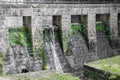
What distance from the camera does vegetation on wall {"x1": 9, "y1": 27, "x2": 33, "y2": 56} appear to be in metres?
14.0

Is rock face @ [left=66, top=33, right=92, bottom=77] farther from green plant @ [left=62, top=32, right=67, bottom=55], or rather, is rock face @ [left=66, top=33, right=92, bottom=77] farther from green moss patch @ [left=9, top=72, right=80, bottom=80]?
green moss patch @ [left=9, top=72, right=80, bottom=80]

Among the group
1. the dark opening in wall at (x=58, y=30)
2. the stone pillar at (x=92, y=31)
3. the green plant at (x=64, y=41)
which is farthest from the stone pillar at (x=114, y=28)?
the dark opening in wall at (x=58, y=30)

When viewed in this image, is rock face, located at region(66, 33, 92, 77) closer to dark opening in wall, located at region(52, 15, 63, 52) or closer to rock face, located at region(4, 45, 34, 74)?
dark opening in wall, located at region(52, 15, 63, 52)

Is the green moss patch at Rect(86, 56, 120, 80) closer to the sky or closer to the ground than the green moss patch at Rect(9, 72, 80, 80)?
closer to the ground

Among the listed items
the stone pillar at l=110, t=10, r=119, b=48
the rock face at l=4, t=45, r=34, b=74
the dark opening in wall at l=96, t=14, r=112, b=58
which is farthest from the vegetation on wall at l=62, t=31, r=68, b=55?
the stone pillar at l=110, t=10, r=119, b=48

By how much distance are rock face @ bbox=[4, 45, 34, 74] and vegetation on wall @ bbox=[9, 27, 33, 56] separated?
0.23m

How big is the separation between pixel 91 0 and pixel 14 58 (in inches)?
252

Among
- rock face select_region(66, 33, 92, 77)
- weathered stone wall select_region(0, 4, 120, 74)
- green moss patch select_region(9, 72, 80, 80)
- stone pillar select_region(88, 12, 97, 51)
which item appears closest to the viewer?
green moss patch select_region(9, 72, 80, 80)

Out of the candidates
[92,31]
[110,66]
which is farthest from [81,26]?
[110,66]

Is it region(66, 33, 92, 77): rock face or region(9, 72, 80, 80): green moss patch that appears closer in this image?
region(9, 72, 80, 80): green moss patch

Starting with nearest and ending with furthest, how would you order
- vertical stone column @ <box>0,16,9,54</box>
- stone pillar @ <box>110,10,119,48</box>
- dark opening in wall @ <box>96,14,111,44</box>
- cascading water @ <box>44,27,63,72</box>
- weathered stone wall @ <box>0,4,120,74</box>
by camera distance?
vertical stone column @ <box>0,16,9,54</box> → weathered stone wall @ <box>0,4,120,74</box> → cascading water @ <box>44,27,63,72</box> → dark opening in wall @ <box>96,14,111,44</box> → stone pillar @ <box>110,10,119,48</box>

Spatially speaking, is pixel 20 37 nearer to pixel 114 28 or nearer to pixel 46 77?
pixel 114 28

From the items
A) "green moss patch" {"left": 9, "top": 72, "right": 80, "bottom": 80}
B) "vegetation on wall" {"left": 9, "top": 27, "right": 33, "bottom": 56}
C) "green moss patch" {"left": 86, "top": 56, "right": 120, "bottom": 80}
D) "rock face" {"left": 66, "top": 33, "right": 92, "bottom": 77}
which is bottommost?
"rock face" {"left": 66, "top": 33, "right": 92, "bottom": 77}

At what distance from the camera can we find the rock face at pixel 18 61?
1350 centimetres
